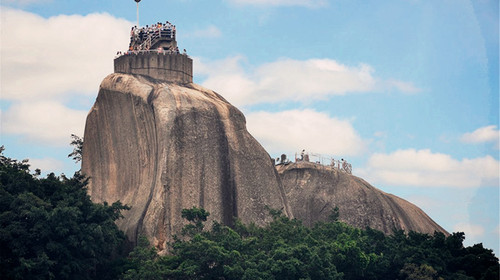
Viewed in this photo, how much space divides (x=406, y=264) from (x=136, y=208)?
14.9 metres

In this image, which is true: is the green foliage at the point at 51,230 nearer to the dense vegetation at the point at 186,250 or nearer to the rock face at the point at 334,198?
the dense vegetation at the point at 186,250

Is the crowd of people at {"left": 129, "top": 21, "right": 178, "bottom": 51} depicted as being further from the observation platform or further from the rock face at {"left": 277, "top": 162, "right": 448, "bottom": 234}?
the rock face at {"left": 277, "top": 162, "right": 448, "bottom": 234}

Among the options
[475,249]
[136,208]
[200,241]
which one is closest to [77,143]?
[136,208]

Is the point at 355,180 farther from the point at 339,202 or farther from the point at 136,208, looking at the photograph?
the point at 136,208

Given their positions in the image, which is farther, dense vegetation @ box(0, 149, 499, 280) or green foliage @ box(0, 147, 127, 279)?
dense vegetation @ box(0, 149, 499, 280)

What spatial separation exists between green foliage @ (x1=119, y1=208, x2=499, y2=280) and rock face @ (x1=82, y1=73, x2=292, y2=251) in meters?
1.51

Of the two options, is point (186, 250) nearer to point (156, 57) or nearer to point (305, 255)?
point (305, 255)

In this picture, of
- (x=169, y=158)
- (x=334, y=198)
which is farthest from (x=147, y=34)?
(x=334, y=198)

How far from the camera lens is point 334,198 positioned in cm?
6588

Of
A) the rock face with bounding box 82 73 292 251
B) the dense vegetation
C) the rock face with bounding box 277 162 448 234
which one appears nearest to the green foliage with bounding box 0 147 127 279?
the dense vegetation

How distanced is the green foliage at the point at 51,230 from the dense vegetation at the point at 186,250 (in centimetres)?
5

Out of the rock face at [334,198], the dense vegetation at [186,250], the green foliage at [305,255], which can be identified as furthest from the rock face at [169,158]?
the rock face at [334,198]

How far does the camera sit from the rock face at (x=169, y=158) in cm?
5269

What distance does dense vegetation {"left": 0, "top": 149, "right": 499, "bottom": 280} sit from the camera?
46.9 metres
